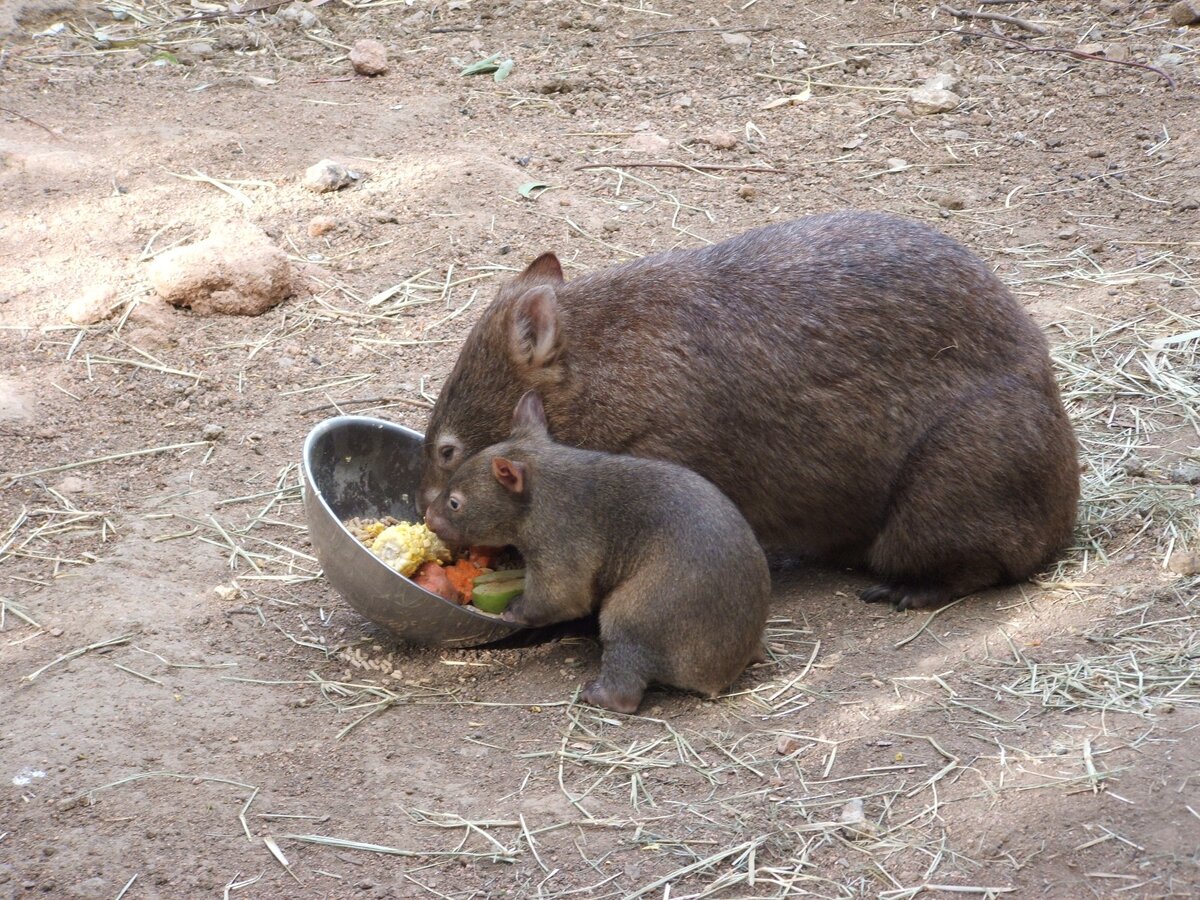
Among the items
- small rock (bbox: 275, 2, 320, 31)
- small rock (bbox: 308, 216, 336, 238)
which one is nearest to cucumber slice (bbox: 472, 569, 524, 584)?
small rock (bbox: 308, 216, 336, 238)

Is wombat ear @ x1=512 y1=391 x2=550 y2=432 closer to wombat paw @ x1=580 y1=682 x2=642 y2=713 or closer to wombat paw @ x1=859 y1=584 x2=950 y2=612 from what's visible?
wombat paw @ x1=580 y1=682 x2=642 y2=713

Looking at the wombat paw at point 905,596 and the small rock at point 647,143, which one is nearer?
the wombat paw at point 905,596

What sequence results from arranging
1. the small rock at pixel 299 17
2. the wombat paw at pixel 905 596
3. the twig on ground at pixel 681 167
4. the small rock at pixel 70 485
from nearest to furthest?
the wombat paw at pixel 905 596 → the small rock at pixel 70 485 → the twig on ground at pixel 681 167 → the small rock at pixel 299 17

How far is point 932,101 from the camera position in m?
9.09

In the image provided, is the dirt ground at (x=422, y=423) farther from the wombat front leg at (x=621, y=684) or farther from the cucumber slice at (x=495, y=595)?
the cucumber slice at (x=495, y=595)

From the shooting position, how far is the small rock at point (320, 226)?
7.64 metres

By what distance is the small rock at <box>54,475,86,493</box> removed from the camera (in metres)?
5.81

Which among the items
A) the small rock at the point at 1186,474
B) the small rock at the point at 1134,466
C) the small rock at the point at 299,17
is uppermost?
the small rock at the point at 299,17

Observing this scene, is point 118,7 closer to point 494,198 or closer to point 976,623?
point 494,198

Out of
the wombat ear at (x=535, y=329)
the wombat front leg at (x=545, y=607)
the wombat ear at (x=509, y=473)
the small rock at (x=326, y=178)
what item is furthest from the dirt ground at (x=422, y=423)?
the wombat ear at (x=535, y=329)

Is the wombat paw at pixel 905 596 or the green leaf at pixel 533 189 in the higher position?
the green leaf at pixel 533 189

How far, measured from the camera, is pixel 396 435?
18.0ft

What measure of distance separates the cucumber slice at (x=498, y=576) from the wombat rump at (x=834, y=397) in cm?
36

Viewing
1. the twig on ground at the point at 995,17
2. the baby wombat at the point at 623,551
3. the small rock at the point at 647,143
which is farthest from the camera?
the twig on ground at the point at 995,17
